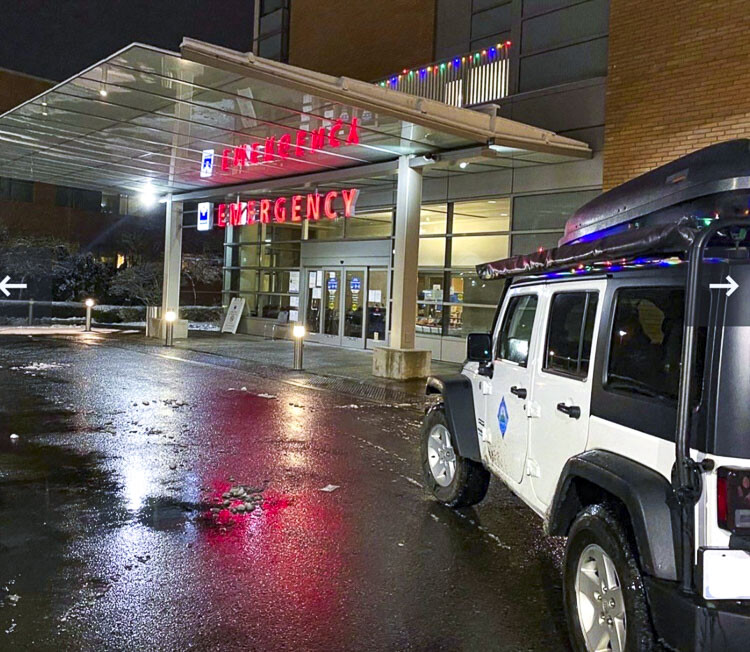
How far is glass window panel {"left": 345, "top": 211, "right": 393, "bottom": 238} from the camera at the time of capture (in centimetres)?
2086

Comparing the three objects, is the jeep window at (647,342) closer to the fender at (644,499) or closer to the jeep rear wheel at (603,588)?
the fender at (644,499)

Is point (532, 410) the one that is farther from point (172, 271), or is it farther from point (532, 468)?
point (172, 271)

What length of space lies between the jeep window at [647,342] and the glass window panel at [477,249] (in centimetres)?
1337

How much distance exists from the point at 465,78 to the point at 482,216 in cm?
345

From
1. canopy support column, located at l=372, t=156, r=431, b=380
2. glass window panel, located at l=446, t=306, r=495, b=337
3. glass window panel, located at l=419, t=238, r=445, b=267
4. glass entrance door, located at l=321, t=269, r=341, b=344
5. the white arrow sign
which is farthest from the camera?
glass entrance door, located at l=321, t=269, r=341, b=344

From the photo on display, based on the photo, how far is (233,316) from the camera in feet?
86.7

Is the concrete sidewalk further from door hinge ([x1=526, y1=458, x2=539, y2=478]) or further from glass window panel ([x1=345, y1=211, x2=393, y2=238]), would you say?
door hinge ([x1=526, y1=458, x2=539, y2=478])

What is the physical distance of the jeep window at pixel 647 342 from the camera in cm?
321

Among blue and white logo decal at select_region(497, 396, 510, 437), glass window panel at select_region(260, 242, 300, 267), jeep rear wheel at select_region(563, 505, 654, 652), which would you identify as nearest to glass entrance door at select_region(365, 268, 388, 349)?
glass window panel at select_region(260, 242, 300, 267)

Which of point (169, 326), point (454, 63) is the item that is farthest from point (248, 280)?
point (454, 63)

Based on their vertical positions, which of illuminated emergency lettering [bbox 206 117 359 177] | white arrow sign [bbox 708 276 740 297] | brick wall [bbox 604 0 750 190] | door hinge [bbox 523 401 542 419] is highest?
brick wall [bbox 604 0 750 190]

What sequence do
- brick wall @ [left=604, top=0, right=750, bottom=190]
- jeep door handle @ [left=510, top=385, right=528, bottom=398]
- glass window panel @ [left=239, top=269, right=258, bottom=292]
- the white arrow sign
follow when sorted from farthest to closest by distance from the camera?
glass window panel @ [left=239, top=269, right=258, bottom=292] < brick wall @ [left=604, top=0, right=750, bottom=190] < jeep door handle @ [left=510, top=385, right=528, bottom=398] < the white arrow sign

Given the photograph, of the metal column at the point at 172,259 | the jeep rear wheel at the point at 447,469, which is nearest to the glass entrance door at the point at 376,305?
the metal column at the point at 172,259

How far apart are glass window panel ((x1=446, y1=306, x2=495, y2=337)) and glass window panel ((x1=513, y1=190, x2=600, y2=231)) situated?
7.19 ft
